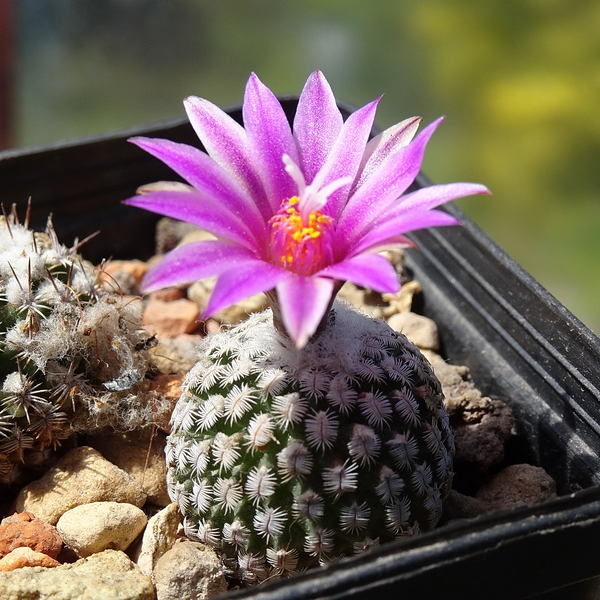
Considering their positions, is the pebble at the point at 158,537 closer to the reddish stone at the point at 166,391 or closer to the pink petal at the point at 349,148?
the reddish stone at the point at 166,391

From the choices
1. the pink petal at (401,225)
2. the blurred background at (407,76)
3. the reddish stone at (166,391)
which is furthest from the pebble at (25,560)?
the blurred background at (407,76)

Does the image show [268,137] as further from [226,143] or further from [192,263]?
[192,263]

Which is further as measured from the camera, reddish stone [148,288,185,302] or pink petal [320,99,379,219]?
reddish stone [148,288,185,302]

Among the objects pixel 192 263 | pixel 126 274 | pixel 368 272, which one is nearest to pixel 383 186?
pixel 368 272

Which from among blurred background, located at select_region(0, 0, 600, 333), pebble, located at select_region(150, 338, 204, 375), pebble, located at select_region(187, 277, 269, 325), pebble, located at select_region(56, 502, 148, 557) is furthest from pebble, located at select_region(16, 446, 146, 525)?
blurred background, located at select_region(0, 0, 600, 333)

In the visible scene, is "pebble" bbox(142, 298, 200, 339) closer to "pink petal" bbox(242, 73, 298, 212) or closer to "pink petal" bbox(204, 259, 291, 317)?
"pink petal" bbox(242, 73, 298, 212)

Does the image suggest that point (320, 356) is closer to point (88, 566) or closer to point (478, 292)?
point (88, 566)
